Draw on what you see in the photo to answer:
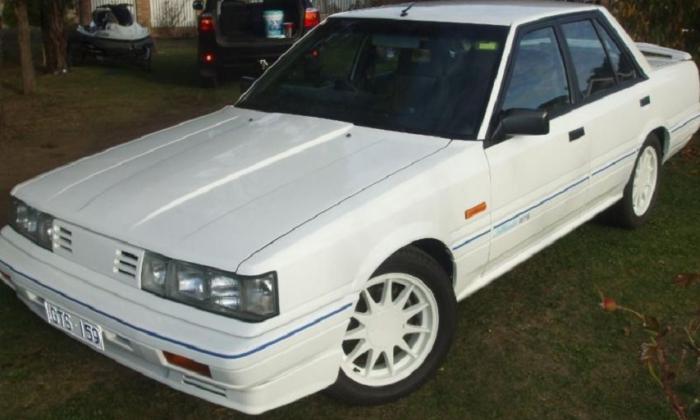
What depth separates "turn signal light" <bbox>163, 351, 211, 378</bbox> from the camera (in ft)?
8.96

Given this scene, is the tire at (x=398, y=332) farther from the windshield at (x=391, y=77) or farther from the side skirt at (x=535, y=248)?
the windshield at (x=391, y=77)

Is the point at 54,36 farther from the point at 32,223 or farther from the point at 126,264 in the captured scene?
the point at 126,264

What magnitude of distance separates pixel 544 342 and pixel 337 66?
182 centimetres

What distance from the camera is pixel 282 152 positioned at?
358cm

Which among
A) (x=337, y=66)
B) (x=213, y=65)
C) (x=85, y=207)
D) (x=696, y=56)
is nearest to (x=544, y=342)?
(x=337, y=66)

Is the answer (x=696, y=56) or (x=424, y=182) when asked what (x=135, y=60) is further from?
(x=424, y=182)

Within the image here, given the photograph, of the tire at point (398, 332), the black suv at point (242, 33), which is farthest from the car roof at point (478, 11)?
the black suv at point (242, 33)

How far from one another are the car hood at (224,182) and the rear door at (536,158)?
41cm

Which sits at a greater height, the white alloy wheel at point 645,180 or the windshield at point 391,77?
the windshield at point 391,77

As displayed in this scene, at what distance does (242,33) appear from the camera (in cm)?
1135

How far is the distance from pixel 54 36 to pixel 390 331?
36.8 feet

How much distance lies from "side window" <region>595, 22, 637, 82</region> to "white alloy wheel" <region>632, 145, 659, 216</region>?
553mm

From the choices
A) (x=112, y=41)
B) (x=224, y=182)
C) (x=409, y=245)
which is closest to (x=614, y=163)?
(x=409, y=245)

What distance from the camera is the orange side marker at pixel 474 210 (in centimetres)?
350
